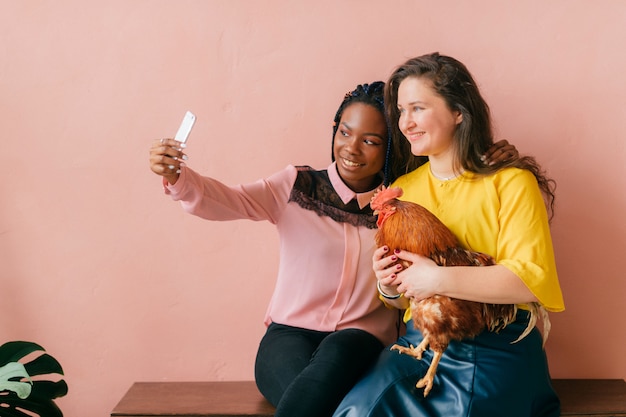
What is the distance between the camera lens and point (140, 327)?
2.56 metres

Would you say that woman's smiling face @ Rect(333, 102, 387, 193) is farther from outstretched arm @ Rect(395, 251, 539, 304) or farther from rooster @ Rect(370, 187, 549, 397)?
outstretched arm @ Rect(395, 251, 539, 304)

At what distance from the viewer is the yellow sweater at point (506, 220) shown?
1.85 metres

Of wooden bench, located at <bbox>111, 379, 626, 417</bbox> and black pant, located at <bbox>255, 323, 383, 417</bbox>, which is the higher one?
black pant, located at <bbox>255, 323, 383, 417</bbox>

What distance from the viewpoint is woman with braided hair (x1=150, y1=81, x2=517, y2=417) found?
7.16 feet

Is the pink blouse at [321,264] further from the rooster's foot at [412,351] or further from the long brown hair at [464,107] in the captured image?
the long brown hair at [464,107]

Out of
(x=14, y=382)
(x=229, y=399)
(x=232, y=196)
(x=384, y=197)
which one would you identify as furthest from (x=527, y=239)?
(x=14, y=382)

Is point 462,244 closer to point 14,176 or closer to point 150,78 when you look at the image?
point 150,78

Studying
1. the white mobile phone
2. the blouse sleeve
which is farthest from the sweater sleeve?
the blouse sleeve

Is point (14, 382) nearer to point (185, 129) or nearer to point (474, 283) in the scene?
point (185, 129)

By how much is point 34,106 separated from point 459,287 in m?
1.67

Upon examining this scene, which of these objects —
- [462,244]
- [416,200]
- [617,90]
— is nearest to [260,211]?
[416,200]

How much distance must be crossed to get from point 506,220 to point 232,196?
0.87 meters

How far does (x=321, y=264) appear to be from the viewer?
2.28 meters

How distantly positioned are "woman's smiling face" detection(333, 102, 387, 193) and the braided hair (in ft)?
0.05
